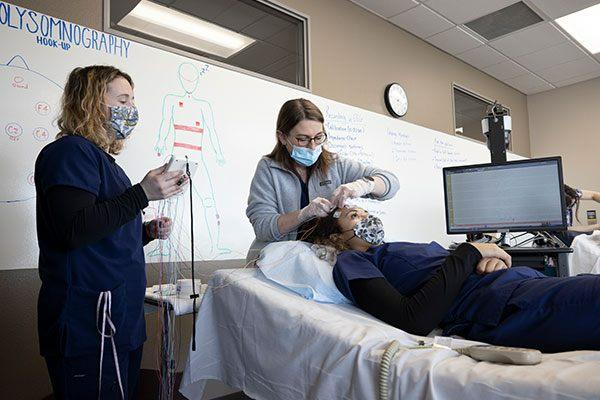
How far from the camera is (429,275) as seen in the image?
3.87 feet

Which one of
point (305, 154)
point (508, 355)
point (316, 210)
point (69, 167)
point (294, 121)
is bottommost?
point (508, 355)

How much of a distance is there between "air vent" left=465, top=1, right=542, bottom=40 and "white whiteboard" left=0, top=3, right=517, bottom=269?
1215 mm

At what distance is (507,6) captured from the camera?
3266 mm

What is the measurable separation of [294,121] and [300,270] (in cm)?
56

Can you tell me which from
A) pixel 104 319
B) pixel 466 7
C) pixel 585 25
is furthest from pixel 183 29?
pixel 585 25

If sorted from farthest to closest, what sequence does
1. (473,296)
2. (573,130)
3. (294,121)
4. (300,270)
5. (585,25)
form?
(573,130)
(585,25)
(294,121)
(300,270)
(473,296)

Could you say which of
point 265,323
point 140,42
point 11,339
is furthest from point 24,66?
point 265,323

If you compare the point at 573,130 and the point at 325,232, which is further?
the point at 573,130

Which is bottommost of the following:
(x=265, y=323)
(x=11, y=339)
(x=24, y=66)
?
(x=11, y=339)

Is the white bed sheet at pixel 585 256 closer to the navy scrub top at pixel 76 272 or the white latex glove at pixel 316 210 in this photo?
the white latex glove at pixel 316 210

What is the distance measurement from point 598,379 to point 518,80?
4964 mm

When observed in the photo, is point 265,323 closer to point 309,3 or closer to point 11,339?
point 11,339

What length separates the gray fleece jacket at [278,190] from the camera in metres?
1.57

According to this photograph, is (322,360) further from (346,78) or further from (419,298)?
(346,78)
